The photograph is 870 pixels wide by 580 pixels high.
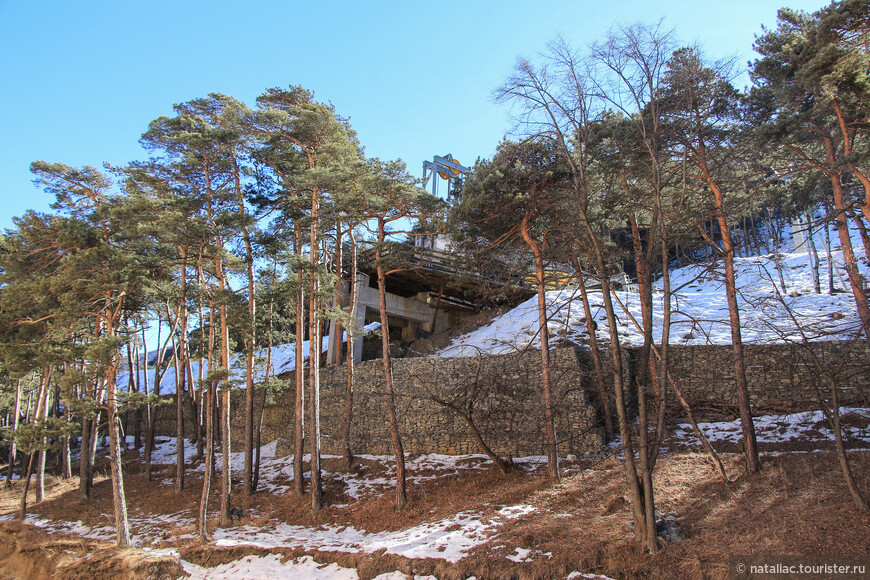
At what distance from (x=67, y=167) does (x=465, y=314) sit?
18.8 metres

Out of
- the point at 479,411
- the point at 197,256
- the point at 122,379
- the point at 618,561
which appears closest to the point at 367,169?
the point at 197,256

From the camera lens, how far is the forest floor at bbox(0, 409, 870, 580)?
6.50m

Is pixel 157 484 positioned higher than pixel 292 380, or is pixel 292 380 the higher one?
pixel 292 380

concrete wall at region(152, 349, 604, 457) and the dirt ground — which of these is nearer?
the dirt ground

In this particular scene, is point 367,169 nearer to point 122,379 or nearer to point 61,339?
point 61,339

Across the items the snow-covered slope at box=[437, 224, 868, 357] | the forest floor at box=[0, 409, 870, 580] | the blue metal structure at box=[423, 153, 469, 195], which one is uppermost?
the blue metal structure at box=[423, 153, 469, 195]

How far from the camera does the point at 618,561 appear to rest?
6.34m

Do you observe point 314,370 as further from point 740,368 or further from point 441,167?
point 441,167

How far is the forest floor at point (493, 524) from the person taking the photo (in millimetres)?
6496

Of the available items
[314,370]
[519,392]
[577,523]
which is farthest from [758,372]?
[314,370]

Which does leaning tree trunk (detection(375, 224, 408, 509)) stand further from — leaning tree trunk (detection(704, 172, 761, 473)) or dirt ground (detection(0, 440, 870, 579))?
leaning tree trunk (detection(704, 172, 761, 473))

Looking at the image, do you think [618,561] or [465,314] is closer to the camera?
[618,561]

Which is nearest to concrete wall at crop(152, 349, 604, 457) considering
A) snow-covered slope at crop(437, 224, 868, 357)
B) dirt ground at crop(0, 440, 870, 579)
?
snow-covered slope at crop(437, 224, 868, 357)

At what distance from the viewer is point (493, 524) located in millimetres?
9000
